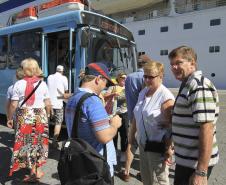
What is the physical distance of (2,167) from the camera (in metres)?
5.48

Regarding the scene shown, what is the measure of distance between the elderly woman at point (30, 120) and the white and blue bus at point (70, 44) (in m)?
2.39

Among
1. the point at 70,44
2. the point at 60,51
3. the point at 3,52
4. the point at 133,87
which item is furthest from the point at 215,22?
the point at 133,87

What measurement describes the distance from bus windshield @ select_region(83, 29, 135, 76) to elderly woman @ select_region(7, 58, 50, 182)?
256 cm

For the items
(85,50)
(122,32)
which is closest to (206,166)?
(85,50)

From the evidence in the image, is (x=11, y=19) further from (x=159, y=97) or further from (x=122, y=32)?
(x=159, y=97)

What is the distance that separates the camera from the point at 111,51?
7844 millimetres

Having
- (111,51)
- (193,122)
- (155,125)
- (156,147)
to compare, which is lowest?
(156,147)

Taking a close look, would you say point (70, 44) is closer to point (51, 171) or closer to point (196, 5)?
point (51, 171)

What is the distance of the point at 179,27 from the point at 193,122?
95.3 feet

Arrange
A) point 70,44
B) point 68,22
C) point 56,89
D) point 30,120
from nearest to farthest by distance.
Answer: point 30,120 → point 56,89 → point 70,44 → point 68,22

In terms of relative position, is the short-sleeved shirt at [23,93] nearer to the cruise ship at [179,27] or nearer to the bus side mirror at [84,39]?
the bus side mirror at [84,39]

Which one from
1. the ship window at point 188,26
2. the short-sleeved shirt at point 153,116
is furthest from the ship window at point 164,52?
the short-sleeved shirt at point 153,116

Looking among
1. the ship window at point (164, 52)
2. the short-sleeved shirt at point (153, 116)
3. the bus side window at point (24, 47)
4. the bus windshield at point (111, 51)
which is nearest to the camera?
the short-sleeved shirt at point (153, 116)

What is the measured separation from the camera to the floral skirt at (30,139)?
464cm
